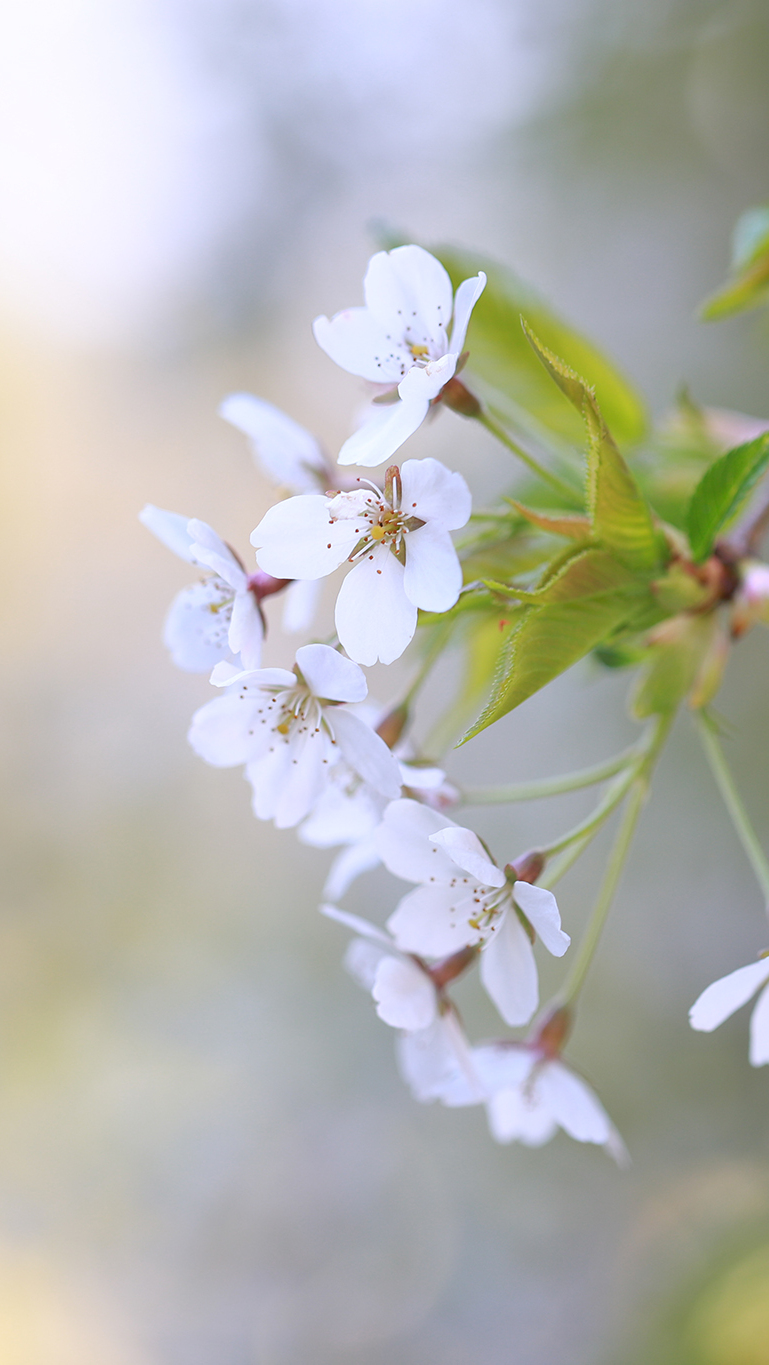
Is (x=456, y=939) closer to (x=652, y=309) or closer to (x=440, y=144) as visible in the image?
(x=652, y=309)

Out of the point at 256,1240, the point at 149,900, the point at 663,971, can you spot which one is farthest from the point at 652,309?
the point at 256,1240

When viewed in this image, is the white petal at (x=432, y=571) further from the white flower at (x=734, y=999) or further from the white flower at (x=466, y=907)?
the white flower at (x=734, y=999)

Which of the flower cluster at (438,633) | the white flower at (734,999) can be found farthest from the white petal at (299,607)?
the white flower at (734,999)

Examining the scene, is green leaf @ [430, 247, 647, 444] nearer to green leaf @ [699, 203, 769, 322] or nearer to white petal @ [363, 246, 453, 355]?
green leaf @ [699, 203, 769, 322]

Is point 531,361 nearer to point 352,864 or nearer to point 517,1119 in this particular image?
point 352,864

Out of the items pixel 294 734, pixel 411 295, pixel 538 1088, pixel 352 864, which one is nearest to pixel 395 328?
pixel 411 295

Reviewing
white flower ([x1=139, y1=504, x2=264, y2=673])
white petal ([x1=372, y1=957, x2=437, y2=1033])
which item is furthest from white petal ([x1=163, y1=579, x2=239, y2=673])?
white petal ([x1=372, y1=957, x2=437, y2=1033])
